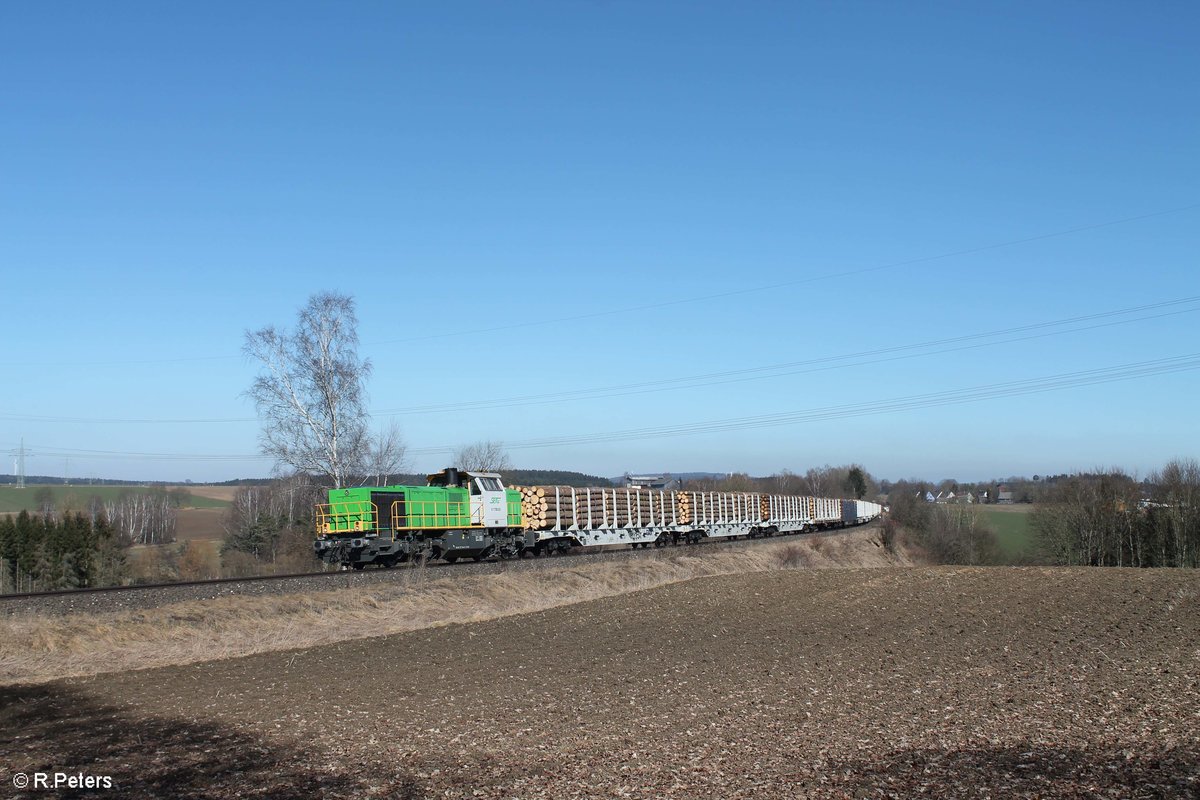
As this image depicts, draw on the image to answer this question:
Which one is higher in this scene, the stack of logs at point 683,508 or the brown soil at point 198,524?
the stack of logs at point 683,508

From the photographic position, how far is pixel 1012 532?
9688 cm

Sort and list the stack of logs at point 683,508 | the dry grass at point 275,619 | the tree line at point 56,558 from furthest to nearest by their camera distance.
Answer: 1. the stack of logs at point 683,508
2. the tree line at point 56,558
3. the dry grass at point 275,619

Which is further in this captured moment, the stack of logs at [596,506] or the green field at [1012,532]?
the green field at [1012,532]

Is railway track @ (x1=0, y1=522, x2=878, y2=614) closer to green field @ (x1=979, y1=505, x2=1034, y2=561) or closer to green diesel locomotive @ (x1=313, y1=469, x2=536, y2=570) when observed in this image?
green diesel locomotive @ (x1=313, y1=469, x2=536, y2=570)

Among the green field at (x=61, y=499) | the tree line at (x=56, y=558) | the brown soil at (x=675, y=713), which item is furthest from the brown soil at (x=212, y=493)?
the brown soil at (x=675, y=713)

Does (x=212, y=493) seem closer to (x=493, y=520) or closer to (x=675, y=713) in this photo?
(x=493, y=520)

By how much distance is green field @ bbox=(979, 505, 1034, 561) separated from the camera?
239 feet

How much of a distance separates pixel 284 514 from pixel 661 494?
90.1 ft

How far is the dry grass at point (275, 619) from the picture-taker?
16.5 meters

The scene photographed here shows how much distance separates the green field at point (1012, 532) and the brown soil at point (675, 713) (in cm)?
5705

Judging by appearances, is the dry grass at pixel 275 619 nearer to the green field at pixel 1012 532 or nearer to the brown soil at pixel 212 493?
the green field at pixel 1012 532

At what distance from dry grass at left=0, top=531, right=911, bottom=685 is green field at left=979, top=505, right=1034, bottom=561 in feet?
165

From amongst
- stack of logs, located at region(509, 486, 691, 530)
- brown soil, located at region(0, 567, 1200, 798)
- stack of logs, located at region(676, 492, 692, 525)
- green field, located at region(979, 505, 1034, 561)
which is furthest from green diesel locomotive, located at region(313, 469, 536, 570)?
green field, located at region(979, 505, 1034, 561)

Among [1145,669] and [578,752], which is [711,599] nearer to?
[1145,669]
